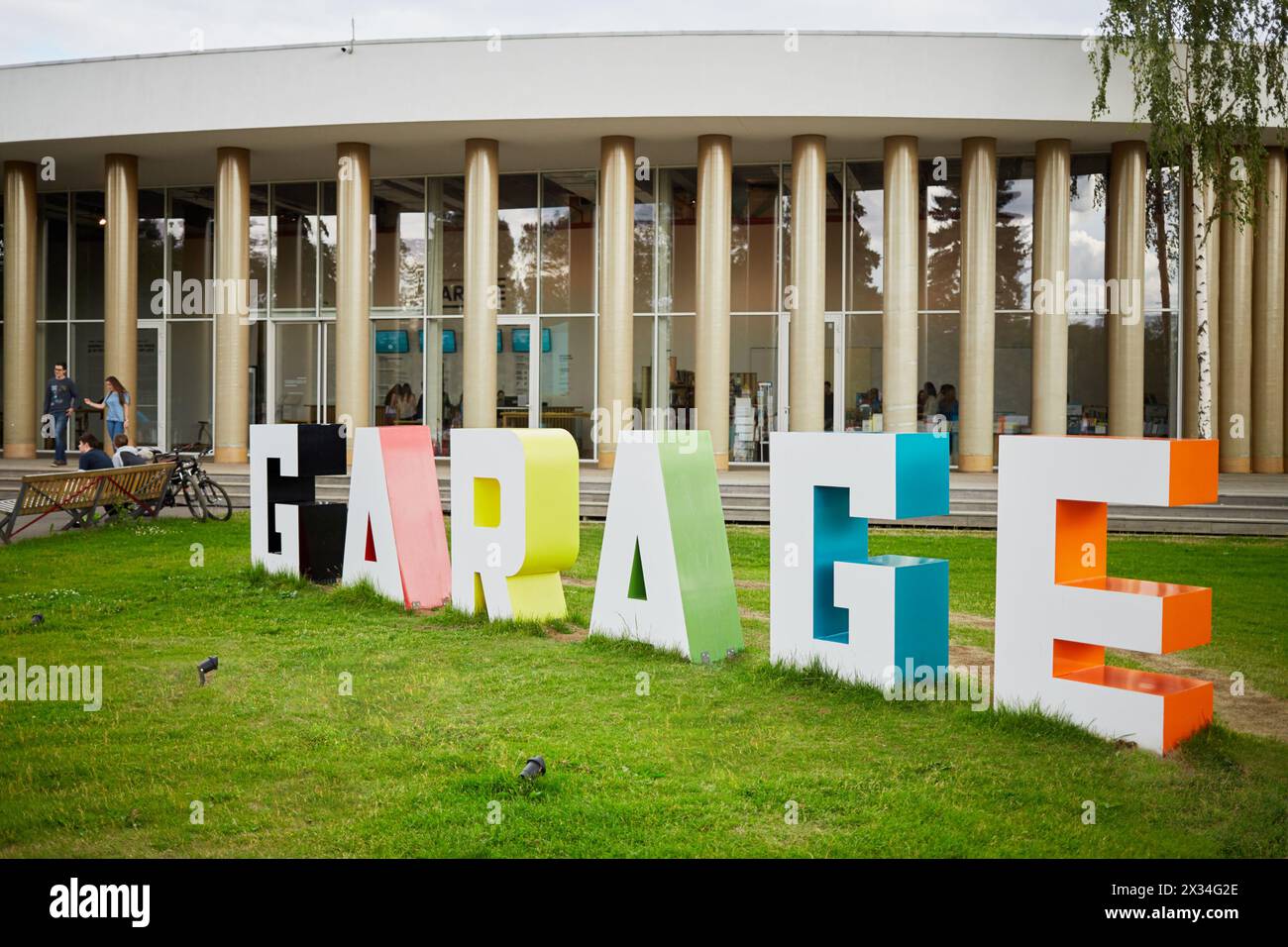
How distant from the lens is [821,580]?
7.52 m

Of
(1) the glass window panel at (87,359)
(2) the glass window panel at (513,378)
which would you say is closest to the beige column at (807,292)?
(2) the glass window panel at (513,378)

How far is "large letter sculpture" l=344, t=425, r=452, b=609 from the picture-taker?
1029 cm

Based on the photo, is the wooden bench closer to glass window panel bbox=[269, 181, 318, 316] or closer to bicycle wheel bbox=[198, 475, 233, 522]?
bicycle wheel bbox=[198, 475, 233, 522]

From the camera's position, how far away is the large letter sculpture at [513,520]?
9148mm

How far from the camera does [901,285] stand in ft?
A: 70.2

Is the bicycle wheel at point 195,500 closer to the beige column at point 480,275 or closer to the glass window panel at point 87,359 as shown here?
the beige column at point 480,275

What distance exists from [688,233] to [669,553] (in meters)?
16.6

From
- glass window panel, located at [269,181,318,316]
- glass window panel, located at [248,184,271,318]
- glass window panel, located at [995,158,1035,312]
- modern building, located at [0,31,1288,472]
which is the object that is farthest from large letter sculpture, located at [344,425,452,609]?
glass window panel, located at [248,184,271,318]

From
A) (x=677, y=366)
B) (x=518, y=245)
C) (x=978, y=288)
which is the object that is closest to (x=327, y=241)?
(x=518, y=245)

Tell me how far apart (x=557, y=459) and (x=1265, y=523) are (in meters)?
11.0

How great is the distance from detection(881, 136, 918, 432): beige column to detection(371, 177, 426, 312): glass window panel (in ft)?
32.6

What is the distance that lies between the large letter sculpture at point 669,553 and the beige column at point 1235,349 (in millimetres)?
16764

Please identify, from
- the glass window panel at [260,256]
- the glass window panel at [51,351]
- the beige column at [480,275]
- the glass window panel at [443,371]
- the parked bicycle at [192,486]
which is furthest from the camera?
the glass window panel at [51,351]
